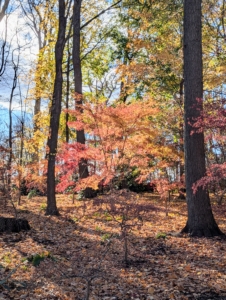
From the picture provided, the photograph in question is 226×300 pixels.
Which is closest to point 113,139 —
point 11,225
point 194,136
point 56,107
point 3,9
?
point 56,107

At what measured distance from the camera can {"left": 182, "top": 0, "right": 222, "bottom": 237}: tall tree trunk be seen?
19.1 feet

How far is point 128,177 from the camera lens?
13.2 metres

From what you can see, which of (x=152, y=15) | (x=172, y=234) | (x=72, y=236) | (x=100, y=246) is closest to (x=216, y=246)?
(x=172, y=234)

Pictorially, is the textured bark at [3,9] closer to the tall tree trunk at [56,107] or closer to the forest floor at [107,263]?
the tall tree trunk at [56,107]

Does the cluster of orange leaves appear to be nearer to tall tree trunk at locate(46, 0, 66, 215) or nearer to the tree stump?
tall tree trunk at locate(46, 0, 66, 215)

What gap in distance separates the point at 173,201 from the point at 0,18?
8.82 m

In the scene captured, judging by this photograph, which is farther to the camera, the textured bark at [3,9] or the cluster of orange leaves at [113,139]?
the textured bark at [3,9]

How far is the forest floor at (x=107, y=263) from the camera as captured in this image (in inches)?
133

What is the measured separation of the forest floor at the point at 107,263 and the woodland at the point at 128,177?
0.05ft

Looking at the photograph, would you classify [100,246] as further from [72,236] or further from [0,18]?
[0,18]

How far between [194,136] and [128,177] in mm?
7580

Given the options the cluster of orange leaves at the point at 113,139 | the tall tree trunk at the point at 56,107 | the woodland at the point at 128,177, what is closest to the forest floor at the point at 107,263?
the woodland at the point at 128,177

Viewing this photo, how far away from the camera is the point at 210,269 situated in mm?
4109

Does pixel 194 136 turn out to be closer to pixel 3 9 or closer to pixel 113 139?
pixel 113 139
